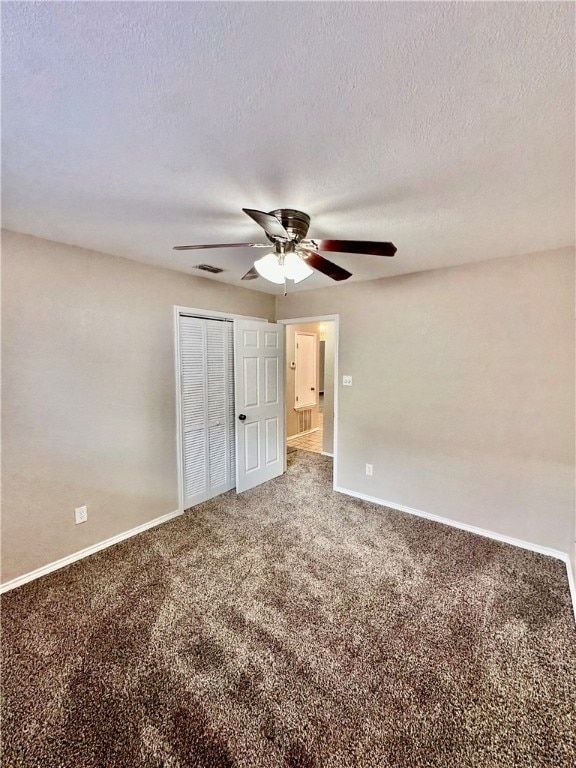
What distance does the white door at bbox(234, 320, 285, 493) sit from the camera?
3613 mm

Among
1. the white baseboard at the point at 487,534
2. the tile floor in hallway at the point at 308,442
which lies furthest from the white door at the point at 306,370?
the white baseboard at the point at 487,534

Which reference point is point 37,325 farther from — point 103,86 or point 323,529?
point 323,529

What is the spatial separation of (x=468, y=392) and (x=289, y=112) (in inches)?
102

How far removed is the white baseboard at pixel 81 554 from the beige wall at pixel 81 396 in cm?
4

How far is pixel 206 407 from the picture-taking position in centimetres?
343

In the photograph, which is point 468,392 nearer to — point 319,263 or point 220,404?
point 319,263

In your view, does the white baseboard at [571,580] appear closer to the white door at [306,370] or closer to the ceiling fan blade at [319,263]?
the ceiling fan blade at [319,263]

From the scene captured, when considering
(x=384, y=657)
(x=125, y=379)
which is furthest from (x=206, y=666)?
(x=125, y=379)

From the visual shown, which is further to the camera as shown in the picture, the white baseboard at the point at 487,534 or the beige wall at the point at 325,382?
the beige wall at the point at 325,382

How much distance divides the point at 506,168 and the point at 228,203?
133 cm

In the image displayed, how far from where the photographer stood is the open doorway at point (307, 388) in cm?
517

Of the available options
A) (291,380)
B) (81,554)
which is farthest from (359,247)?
(291,380)

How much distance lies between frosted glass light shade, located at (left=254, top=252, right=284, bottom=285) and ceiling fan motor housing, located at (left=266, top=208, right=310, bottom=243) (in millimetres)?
101

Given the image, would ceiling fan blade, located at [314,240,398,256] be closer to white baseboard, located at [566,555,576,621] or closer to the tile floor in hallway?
white baseboard, located at [566,555,576,621]
